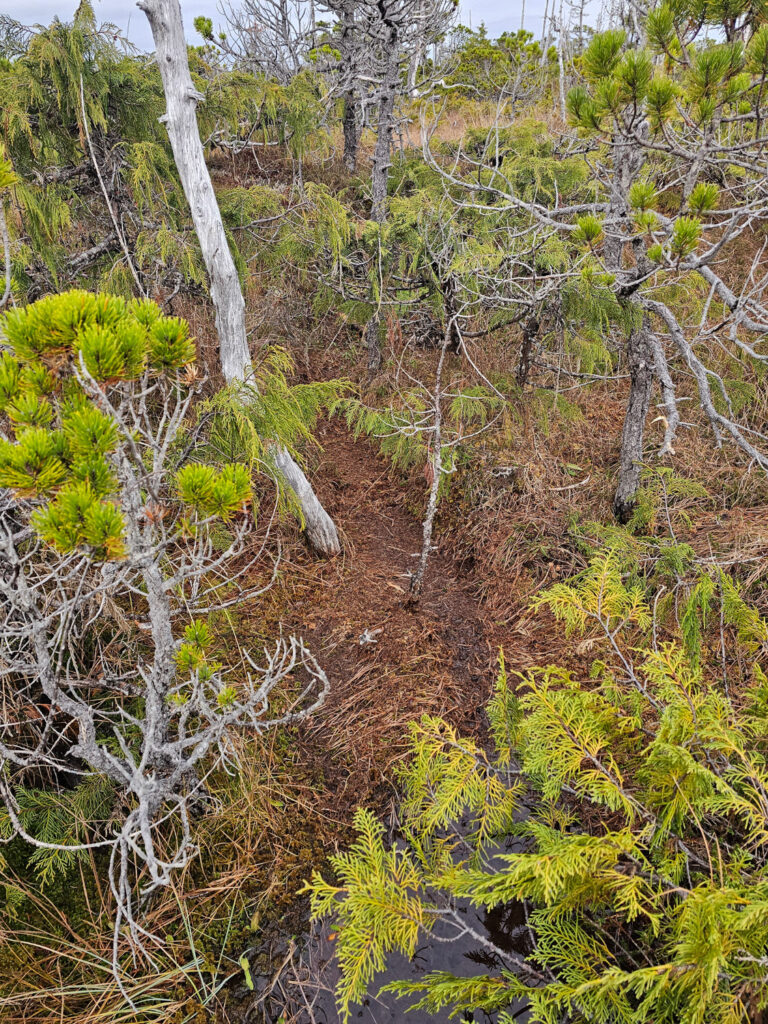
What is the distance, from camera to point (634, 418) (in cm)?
392

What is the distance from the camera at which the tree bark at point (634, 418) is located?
3660 millimetres

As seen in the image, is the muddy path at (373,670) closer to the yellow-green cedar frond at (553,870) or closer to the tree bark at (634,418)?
the yellow-green cedar frond at (553,870)

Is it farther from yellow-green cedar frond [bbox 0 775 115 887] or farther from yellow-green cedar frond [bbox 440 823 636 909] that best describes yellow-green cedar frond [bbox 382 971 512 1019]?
yellow-green cedar frond [bbox 0 775 115 887]

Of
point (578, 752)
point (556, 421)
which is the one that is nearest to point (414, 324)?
point (556, 421)

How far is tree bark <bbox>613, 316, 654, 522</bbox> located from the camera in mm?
3660

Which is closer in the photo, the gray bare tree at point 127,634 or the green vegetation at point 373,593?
the gray bare tree at point 127,634

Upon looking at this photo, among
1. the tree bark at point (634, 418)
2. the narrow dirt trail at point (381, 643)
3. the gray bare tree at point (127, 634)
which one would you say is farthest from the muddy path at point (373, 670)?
the tree bark at point (634, 418)

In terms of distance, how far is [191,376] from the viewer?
6.05ft

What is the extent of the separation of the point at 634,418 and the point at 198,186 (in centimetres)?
321

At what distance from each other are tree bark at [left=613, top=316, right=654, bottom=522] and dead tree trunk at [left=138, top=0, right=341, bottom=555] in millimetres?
2320

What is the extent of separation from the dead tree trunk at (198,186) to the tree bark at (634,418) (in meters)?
2.32

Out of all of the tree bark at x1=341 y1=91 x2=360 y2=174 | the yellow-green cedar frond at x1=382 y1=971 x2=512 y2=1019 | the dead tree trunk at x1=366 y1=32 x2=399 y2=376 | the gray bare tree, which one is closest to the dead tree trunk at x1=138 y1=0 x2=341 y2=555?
the gray bare tree

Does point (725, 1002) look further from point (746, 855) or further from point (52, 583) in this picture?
point (52, 583)

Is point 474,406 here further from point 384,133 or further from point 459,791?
point 459,791
